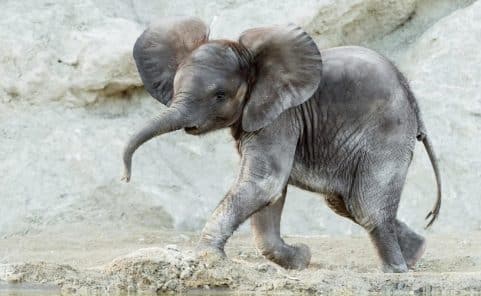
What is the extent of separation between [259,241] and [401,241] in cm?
106

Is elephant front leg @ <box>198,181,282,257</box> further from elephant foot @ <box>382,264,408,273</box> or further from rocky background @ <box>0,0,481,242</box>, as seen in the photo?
rocky background @ <box>0,0,481,242</box>

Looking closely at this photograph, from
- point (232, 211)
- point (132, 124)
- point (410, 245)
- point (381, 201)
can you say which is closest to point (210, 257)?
point (232, 211)

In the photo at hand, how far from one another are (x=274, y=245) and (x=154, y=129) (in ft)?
5.98

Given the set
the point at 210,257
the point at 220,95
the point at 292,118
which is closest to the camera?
the point at 210,257

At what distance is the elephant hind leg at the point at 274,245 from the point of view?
11.6m

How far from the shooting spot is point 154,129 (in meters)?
10.2

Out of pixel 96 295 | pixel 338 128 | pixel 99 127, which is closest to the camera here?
pixel 96 295

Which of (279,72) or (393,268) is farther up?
(279,72)

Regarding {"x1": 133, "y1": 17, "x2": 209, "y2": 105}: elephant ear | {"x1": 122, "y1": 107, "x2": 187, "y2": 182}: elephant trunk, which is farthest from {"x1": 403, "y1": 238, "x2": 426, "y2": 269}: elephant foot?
{"x1": 122, "y1": 107, "x2": 187, "y2": 182}: elephant trunk

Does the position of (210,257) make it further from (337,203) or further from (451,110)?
(451,110)

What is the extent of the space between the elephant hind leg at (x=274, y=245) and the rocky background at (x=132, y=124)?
1.95 meters

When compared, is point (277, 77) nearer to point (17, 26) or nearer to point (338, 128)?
point (338, 128)

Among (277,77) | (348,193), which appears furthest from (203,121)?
(348,193)

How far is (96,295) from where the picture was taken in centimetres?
957
